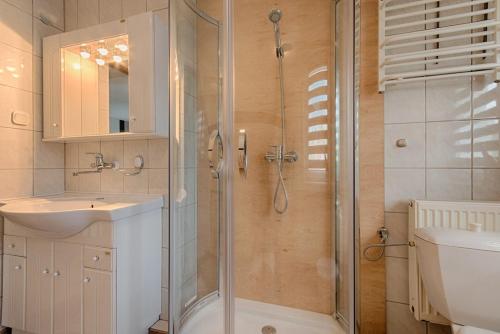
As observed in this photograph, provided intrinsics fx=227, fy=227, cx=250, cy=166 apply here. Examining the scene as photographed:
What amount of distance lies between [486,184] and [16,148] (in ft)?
8.77

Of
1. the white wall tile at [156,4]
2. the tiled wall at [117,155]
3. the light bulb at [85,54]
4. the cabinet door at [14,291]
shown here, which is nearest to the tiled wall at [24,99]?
the tiled wall at [117,155]

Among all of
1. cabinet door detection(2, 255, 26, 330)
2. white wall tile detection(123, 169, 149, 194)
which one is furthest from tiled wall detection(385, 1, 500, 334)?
cabinet door detection(2, 255, 26, 330)

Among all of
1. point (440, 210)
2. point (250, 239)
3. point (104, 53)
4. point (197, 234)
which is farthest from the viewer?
point (104, 53)

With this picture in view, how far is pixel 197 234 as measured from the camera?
1246 millimetres

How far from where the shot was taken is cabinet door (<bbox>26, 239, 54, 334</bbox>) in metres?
1.22

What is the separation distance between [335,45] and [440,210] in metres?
0.95

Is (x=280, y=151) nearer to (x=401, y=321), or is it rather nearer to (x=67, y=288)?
(x=401, y=321)

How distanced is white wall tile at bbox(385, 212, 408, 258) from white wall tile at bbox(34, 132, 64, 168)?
7.38 ft

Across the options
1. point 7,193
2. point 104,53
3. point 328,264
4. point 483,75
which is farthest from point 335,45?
point 7,193

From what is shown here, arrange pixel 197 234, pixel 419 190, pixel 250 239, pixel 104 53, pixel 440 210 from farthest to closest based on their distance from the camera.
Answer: pixel 104 53
pixel 250 239
pixel 197 234
pixel 419 190
pixel 440 210

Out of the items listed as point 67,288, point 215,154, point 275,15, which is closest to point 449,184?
A: point 215,154

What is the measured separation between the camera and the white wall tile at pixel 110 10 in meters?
1.62

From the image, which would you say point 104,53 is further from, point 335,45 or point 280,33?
point 335,45

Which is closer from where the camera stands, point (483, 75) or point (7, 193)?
point (483, 75)
